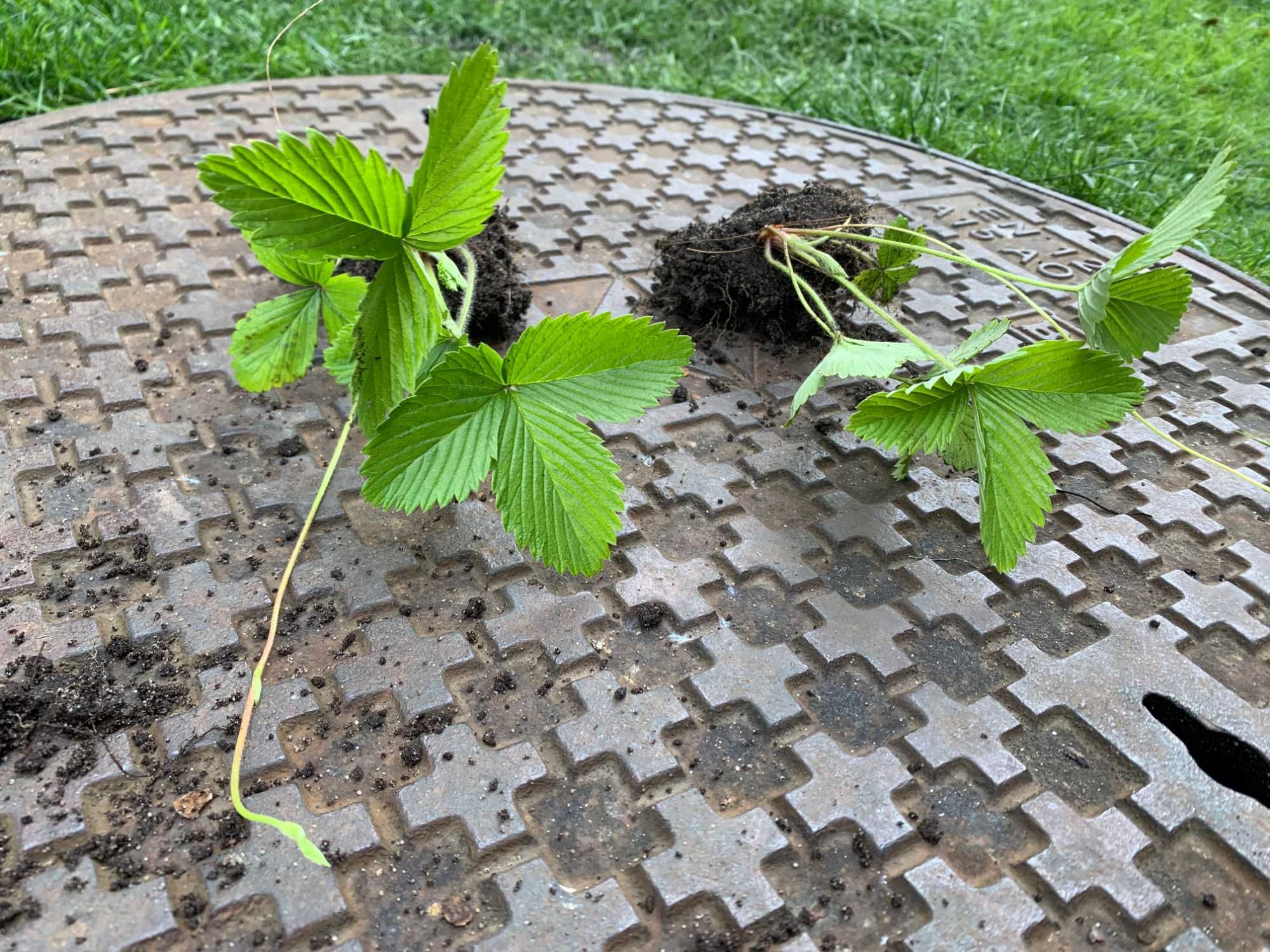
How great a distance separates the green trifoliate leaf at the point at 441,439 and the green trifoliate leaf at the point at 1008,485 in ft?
2.10

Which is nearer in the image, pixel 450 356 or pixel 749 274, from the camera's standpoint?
pixel 450 356

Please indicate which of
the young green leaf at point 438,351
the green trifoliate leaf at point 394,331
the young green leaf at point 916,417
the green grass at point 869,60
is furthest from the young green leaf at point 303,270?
the green grass at point 869,60

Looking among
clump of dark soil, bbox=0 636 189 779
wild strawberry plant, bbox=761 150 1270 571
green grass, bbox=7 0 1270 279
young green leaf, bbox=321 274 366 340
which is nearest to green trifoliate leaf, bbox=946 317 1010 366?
wild strawberry plant, bbox=761 150 1270 571

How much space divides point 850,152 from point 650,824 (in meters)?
2.36

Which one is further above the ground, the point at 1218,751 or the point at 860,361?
the point at 860,361

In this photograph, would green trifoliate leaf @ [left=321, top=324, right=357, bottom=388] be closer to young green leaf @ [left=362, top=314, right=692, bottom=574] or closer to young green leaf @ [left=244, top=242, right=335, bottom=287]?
young green leaf @ [left=244, top=242, right=335, bottom=287]

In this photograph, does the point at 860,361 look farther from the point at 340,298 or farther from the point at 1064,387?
the point at 340,298

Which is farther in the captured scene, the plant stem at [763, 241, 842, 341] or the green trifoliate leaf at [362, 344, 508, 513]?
the plant stem at [763, 241, 842, 341]

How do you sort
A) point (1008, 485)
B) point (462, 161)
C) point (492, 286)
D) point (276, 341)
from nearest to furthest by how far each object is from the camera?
1. point (462, 161)
2. point (1008, 485)
3. point (276, 341)
4. point (492, 286)

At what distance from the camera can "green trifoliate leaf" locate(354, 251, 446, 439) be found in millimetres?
1354

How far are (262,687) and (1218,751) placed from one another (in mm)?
1340

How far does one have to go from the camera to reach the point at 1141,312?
172cm

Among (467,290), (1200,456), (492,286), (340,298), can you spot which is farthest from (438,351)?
(1200,456)

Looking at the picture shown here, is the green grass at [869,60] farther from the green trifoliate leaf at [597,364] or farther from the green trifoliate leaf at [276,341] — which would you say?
the green trifoliate leaf at [597,364]
